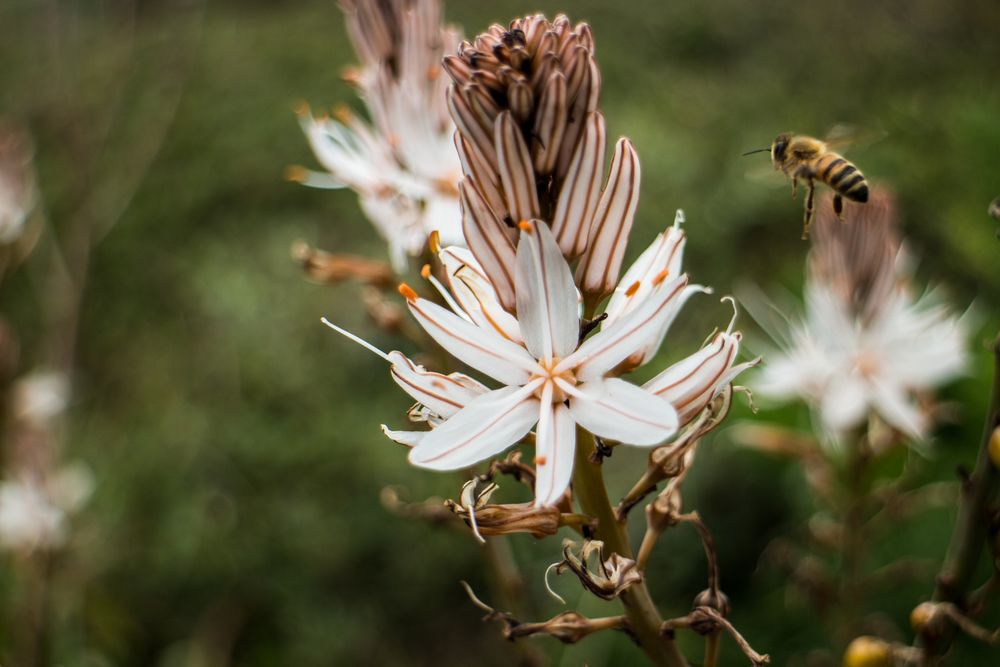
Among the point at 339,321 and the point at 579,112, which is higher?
the point at 579,112

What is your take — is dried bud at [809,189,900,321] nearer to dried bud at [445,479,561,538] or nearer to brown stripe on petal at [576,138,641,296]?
brown stripe on petal at [576,138,641,296]

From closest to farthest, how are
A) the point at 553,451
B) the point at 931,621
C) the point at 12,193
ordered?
1. the point at 553,451
2. the point at 931,621
3. the point at 12,193

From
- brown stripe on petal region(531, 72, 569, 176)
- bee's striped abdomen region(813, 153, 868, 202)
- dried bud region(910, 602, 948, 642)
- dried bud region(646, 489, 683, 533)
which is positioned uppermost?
bee's striped abdomen region(813, 153, 868, 202)

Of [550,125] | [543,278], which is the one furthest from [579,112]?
[543,278]

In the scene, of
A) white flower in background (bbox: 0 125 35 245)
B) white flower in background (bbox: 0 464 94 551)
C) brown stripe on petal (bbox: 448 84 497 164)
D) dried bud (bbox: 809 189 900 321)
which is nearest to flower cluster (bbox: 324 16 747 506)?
brown stripe on petal (bbox: 448 84 497 164)

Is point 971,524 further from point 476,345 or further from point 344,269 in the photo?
point 344,269

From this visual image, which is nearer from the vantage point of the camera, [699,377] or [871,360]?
[699,377]

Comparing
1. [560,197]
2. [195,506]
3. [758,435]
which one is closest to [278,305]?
[195,506]

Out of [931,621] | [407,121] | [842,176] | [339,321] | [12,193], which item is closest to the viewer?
[931,621]

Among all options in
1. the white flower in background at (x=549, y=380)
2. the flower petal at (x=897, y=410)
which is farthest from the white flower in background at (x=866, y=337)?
the white flower in background at (x=549, y=380)
